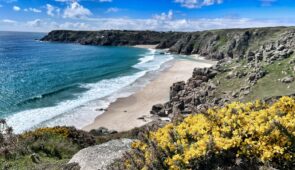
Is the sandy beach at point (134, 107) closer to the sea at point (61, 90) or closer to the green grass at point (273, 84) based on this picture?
the sea at point (61, 90)

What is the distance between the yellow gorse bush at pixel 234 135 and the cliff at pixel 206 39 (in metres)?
35.8

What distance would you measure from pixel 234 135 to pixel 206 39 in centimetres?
11519

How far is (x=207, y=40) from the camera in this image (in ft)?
382

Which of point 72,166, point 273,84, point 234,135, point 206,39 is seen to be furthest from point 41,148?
A: point 206,39

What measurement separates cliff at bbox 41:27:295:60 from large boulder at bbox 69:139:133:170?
33.8 m

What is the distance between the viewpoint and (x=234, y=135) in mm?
6234

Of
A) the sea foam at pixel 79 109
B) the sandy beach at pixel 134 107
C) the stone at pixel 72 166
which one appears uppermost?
the stone at pixel 72 166

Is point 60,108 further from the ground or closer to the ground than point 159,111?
closer to the ground

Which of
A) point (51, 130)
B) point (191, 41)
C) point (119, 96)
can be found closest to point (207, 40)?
point (191, 41)

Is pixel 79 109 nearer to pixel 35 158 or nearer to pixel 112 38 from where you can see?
pixel 35 158

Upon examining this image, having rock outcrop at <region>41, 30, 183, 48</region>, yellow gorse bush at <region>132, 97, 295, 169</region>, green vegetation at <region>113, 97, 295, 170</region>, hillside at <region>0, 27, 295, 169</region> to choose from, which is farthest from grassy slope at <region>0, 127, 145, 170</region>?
rock outcrop at <region>41, 30, 183, 48</region>

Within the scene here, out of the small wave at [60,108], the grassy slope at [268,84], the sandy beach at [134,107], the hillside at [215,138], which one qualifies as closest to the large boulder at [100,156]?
the hillside at [215,138]

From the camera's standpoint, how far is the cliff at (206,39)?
9419 centimetres

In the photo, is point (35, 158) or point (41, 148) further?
point (41, 148)
